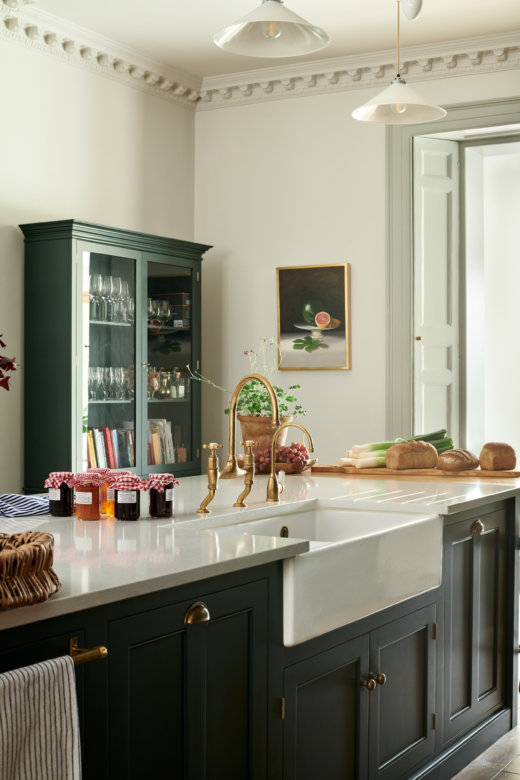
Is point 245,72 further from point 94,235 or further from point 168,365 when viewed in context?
point 168,365

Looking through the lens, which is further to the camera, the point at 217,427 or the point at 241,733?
the point at 217,427

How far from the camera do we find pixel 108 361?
5137mm

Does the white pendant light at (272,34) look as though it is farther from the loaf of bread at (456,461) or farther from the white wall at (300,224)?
the white wall at (300,224)

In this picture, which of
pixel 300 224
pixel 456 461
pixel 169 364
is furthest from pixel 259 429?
pixel 300 224

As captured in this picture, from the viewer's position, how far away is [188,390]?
5.74 metres

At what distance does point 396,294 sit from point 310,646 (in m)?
3.73

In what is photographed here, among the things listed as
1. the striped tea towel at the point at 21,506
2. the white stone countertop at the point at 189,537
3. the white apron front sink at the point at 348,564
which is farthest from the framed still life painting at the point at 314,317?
the striped tea towel at the point at 21,506

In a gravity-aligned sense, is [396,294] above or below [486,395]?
above

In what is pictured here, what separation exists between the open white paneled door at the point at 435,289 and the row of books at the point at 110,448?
173 centimetres

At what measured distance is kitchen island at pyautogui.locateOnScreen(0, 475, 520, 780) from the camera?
1.71 m

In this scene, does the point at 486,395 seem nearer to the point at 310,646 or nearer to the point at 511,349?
the point at 511,349

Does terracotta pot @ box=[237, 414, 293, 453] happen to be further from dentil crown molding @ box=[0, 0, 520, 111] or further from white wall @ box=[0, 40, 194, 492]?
dentil crown molding @ box=[0, 0, 520, 111]

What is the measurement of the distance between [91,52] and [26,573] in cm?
455

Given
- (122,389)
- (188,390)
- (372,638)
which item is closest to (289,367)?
(188,390)
